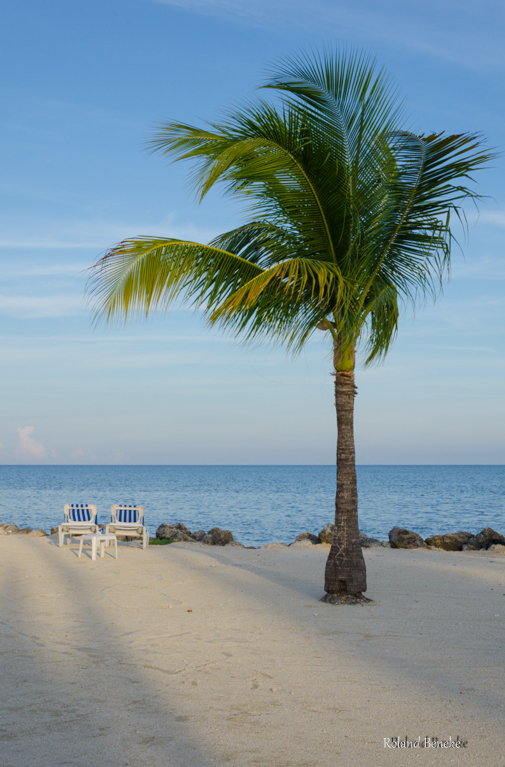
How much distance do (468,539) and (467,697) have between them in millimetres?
10932

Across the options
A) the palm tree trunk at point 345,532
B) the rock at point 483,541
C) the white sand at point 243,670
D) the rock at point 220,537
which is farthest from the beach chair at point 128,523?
the rock at point 483,541

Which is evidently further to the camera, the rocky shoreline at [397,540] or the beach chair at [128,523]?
the rocky shoreline at [397,540]

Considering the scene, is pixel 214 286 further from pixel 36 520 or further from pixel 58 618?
pixel 36 520

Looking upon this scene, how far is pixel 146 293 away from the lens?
685 cm

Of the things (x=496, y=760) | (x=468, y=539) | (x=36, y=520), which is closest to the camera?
(x=496, y=760)

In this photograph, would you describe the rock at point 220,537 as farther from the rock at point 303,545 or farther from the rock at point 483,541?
the rock at point 483,541

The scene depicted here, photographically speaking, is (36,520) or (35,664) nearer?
(35,664)

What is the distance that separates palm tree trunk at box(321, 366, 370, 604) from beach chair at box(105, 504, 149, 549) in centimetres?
585

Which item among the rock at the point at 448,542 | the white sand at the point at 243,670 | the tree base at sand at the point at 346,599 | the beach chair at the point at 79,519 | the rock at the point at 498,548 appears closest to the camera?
the white sand at the point at 243,670

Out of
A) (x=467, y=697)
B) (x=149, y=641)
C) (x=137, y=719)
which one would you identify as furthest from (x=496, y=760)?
(x=149, y=641)

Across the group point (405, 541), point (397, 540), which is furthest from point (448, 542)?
Result: point (397, 540)

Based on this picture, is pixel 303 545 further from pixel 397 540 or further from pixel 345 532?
pixel 345 532

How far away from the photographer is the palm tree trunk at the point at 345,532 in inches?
287

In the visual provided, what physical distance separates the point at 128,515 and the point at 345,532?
21.3 feet
